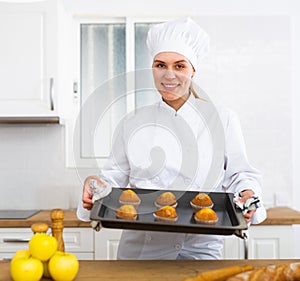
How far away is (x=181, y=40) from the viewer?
5.53 feet

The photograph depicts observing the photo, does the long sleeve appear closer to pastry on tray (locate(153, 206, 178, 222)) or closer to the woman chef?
the woman chef

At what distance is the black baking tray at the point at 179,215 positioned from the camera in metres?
1.21

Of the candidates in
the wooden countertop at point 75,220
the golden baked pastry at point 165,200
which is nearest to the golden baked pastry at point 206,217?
the golden baked pastry at point 165,200

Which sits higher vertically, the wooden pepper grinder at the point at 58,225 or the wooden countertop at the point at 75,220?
the wooden pepper grinder at the point at 58,225

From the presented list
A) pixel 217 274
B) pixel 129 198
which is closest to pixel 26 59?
pixel 129 198

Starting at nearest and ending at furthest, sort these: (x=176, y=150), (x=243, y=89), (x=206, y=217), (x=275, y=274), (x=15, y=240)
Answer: (x=275, y=274) < (x=206, y=217) < (x=176, y=150) < (x=15, y=240) < (x=243, y=89)

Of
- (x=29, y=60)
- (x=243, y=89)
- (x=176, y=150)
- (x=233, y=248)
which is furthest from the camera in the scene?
(x=243, y=89)

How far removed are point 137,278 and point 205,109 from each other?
1.96ft

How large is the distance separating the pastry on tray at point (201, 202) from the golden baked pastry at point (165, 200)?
6 centimetres

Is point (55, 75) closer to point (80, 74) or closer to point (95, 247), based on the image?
point (80, 74)

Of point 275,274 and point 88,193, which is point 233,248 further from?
point 275,274

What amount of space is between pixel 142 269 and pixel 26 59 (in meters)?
1.64

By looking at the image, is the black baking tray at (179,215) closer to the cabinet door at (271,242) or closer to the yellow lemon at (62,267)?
the yellow lemon at (62,267)

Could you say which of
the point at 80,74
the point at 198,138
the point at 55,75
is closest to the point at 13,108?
the point at 55,75
